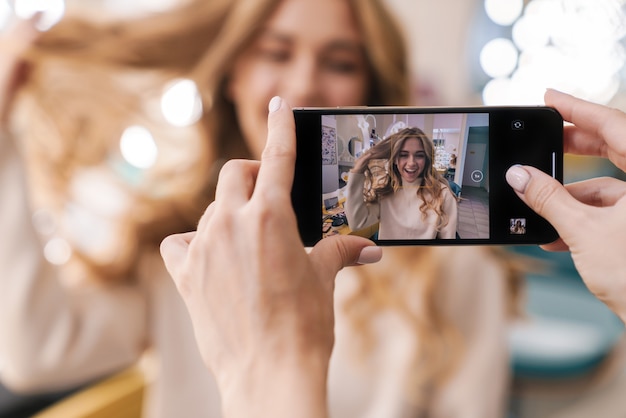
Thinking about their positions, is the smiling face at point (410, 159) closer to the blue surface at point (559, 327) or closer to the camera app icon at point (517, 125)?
the camera app icon at point (517, 125)

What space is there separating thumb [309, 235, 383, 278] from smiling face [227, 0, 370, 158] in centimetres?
44

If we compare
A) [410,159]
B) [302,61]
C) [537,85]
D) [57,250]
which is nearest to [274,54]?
[302,61]

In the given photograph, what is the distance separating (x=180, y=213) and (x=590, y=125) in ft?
2.32

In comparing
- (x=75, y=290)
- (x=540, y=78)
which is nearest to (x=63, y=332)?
(x=75, y=290)

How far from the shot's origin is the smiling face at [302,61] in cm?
76

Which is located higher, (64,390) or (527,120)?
(527,120)

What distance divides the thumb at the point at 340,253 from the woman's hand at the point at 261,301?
1 centimetres

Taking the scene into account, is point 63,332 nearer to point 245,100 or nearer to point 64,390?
point 64,390

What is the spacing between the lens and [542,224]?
0.43 m

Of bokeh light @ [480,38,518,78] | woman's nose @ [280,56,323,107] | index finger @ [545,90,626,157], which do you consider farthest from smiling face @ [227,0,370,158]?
index finger @ [545,90,626,157]

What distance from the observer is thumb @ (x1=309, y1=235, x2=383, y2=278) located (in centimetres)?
35

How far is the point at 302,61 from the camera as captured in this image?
0.77m

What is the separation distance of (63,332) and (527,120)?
0.82 metres

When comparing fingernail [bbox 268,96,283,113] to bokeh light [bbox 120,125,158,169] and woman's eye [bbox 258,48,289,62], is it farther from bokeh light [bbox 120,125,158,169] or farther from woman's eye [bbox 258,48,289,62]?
bokeh light [bbox 120,125,158,169]
